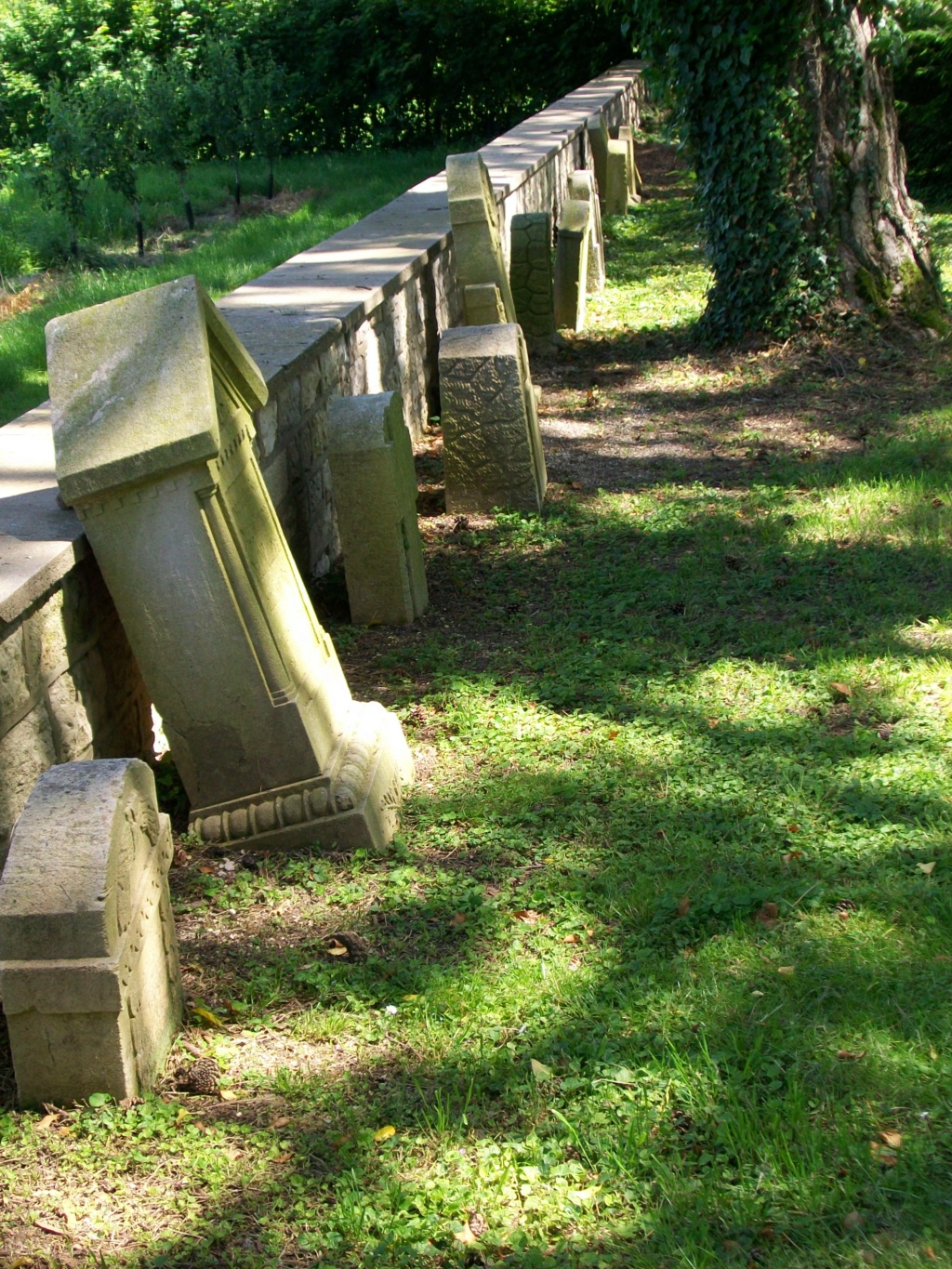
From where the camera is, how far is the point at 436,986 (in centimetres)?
302

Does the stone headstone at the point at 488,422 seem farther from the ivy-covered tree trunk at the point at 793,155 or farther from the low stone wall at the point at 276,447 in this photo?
the ivy-covered tree trunk at the point at 793,155

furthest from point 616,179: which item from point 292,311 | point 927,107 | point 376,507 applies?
point 376,507

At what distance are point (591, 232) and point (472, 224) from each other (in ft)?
11.7

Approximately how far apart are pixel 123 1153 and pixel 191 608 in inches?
52.5

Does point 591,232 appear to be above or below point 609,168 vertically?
below

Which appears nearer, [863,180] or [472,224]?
[472,224]

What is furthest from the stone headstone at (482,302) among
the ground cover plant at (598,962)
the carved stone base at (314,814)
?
the carved stone base at (314,814)

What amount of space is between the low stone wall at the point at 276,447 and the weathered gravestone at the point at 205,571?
211 millimetres

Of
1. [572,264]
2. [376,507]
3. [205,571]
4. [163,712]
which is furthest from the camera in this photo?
[572,264]

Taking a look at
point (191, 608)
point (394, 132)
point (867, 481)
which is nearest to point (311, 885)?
point (191, 608)

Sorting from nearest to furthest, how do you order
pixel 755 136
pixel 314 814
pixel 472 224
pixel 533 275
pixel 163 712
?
pixel 163 712 < pixel 314 814 < pixel 472 224 < pixel 755 136 < pixel 533 275

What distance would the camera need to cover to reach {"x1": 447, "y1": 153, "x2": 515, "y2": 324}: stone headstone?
6945 mm

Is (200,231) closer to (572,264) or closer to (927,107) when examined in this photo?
(572,264)

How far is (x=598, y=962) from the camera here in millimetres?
3070
